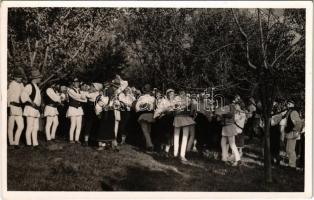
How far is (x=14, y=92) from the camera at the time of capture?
851 centimetres

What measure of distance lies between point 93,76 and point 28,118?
1250 millimetres

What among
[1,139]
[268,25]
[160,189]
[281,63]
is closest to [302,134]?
[281,63]

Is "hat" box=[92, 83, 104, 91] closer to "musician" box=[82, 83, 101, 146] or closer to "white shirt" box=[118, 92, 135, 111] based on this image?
"musician" box=[82, 83, 101, 146]

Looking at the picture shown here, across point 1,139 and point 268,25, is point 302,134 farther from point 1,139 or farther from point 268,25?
point 1,139

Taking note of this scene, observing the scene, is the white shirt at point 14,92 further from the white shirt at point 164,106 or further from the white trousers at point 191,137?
the white trousers at point 191,137

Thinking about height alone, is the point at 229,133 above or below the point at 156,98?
below

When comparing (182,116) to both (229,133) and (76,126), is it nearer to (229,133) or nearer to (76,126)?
(229,133)

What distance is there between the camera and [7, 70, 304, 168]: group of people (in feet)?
28.3

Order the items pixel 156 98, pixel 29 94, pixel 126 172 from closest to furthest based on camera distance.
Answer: pixel 126 172 → pixel 29 94 → pixel 156 98

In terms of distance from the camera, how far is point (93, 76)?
8680mm

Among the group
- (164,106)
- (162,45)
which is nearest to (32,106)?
(164,106)

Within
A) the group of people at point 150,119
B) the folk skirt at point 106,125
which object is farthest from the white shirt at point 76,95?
the folk skirt at point 106,125

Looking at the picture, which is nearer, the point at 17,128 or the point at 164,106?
the point at 17,128

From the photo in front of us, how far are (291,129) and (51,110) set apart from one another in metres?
3.94
